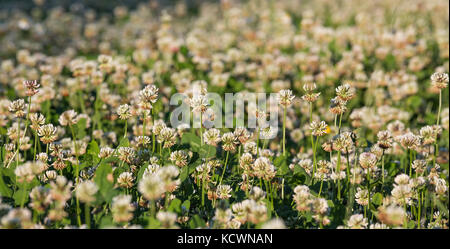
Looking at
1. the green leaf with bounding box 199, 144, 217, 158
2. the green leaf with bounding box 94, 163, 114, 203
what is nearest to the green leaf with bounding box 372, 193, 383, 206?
the green leaf with bounding box 199, 144, 217, 158

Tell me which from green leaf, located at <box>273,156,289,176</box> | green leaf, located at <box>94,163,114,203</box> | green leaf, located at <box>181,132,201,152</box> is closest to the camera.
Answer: green leaf, located at <box>94,163,114,203</box>

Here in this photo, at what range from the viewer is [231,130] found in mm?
3160

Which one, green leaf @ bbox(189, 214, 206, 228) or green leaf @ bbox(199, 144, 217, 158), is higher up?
green leaf @ bbox(199, 144, 217, 158)

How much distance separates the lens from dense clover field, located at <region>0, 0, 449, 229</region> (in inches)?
76.2

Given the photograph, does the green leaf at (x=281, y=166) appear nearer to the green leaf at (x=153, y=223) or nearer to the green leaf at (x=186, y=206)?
the green leaf at (x=186, y=206)

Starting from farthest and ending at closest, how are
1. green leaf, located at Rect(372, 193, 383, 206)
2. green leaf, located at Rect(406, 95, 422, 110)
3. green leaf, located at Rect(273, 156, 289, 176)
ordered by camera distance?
1. green leaf, located at Rect(406, 95, 422, 110)
2. green leaf, located at Rect(273, 156, 289, 176)
3. green leaf, located at Rect(372, 193, 383, 206)

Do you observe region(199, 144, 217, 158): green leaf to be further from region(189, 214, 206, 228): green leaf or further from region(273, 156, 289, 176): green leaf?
region(189, 214, 206, 228): green leaf

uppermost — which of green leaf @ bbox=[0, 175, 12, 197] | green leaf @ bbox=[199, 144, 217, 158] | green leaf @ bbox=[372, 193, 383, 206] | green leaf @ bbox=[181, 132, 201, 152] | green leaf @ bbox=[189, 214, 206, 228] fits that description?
green leaf @ bbox=[181, 132, 201, 152]

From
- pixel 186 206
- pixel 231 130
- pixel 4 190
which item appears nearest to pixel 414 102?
pixel 231 130

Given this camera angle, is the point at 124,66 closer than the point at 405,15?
Yes

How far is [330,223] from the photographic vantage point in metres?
1.96

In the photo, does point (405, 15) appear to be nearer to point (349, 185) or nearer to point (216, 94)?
point (216, 94)

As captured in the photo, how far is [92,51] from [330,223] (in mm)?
4918
